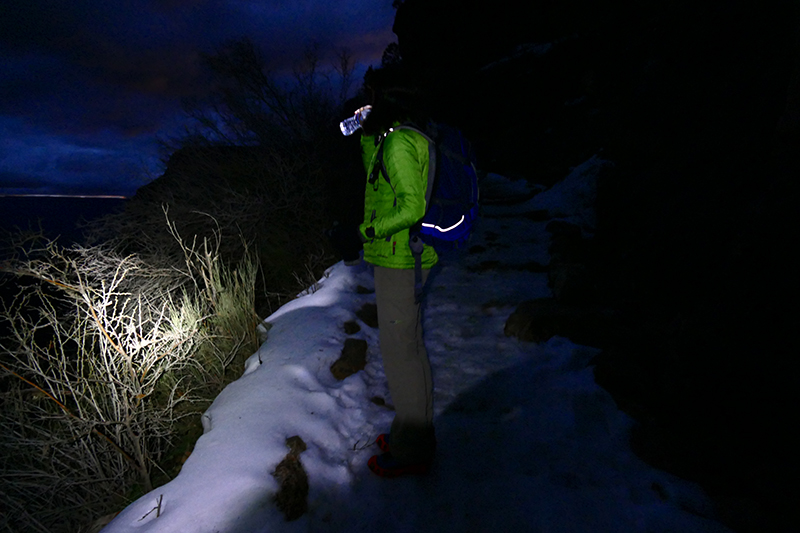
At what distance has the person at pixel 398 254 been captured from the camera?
144 cm

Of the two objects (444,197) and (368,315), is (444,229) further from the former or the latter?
(368,315)

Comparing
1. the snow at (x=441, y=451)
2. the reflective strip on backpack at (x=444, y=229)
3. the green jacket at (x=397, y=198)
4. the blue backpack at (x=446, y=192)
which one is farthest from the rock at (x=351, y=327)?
the reflective strip on backpack at (x=444, y=229)

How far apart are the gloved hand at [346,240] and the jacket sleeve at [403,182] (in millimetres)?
260

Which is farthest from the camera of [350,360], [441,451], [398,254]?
[350,360]

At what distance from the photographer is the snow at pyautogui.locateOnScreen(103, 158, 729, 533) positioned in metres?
1.40

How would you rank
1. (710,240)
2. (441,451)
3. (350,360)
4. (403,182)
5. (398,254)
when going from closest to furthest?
(403,182)
(398,254)
(441,451)
(710,240)
(350,360)

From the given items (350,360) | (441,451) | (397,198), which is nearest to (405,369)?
(441,451)

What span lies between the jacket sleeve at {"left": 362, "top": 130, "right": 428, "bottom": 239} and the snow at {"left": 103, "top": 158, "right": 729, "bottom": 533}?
120 cm

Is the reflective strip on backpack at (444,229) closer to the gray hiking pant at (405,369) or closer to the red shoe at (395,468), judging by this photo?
the gray hiking pant at (405,369)

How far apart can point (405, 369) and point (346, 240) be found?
0.70 meters

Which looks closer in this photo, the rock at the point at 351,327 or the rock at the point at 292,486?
the rock at the point at 292,486

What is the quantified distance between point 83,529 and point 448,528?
182 centimetres

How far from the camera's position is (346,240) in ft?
5.61

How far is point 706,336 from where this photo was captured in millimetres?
1655
